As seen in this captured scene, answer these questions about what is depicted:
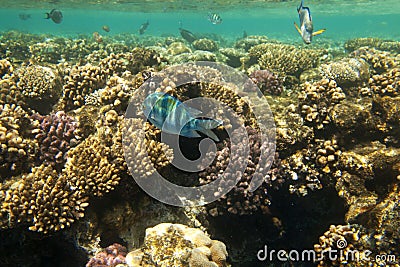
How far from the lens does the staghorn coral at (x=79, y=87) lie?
5.14 m

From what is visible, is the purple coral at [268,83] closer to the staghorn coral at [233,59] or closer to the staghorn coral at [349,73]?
the staghorn coral at [349,73]

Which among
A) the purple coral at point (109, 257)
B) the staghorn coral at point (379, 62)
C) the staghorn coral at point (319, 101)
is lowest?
the purple coral at point (109, 257)

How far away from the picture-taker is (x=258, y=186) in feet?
13.0

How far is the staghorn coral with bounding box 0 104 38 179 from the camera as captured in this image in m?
3.70

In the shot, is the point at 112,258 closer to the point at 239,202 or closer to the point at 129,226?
the point at 129,226

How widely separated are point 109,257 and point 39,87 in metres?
3.98

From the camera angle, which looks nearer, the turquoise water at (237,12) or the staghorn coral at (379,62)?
the staghorn coral at (379,62)

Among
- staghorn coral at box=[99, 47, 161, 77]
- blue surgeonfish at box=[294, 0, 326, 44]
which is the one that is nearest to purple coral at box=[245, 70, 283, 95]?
blue surgeonfish at box=[294, 0, 326, 44]

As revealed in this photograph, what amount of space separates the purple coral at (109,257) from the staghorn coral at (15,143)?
1793mm

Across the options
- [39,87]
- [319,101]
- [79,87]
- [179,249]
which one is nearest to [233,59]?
[319,101]

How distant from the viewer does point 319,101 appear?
4734 mm

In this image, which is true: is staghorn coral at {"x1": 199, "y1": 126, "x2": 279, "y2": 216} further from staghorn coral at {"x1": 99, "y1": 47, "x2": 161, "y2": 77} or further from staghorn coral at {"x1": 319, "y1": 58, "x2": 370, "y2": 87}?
staghorn coral at {"x1": 319, "y1": 58, "x2": 370, "y2": 87}

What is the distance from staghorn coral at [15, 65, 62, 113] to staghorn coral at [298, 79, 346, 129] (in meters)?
5.32

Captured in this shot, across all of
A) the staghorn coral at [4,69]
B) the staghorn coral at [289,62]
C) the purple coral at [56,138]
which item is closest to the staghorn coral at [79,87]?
the purple coral at [56,138]
